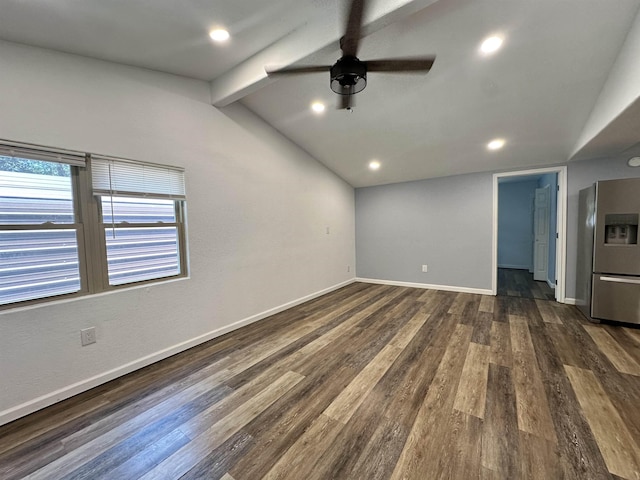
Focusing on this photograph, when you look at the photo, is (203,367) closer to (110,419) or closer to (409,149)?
(110,419)

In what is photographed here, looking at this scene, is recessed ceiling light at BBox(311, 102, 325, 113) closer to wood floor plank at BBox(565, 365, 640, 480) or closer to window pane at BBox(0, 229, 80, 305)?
window pane at BBox(0, 229, 80, 305)

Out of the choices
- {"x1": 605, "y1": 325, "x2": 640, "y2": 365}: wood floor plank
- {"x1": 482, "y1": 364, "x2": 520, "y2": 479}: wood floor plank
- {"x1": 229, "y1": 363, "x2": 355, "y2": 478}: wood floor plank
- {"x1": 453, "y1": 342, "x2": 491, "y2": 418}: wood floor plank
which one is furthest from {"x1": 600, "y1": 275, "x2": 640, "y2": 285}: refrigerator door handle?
{"x1": 229, "y1": 363, "x2": 355, "y2": 478}: wood floor plank

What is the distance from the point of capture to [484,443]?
58.5 inches

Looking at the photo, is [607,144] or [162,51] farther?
[607,144]

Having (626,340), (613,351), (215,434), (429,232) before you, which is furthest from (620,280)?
(215,434)

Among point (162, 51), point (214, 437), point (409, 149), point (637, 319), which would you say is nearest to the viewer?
point (214, 437)

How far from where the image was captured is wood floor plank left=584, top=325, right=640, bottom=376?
2.19 m

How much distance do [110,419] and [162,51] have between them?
112 inches

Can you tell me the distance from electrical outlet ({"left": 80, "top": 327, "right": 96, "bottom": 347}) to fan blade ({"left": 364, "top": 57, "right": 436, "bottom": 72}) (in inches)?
117

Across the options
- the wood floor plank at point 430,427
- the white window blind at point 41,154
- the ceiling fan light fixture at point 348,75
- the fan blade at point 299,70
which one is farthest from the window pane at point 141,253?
the wood floor plank at point 430,427

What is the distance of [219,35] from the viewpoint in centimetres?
202

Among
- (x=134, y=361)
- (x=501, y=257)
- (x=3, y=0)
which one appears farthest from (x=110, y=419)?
(x=501, y=257)

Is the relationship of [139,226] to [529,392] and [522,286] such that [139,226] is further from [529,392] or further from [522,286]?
[522,286]

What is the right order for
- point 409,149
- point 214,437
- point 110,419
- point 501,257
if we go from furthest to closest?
point 501,257 → point 409,149 → point 110,419 → point 214,437
